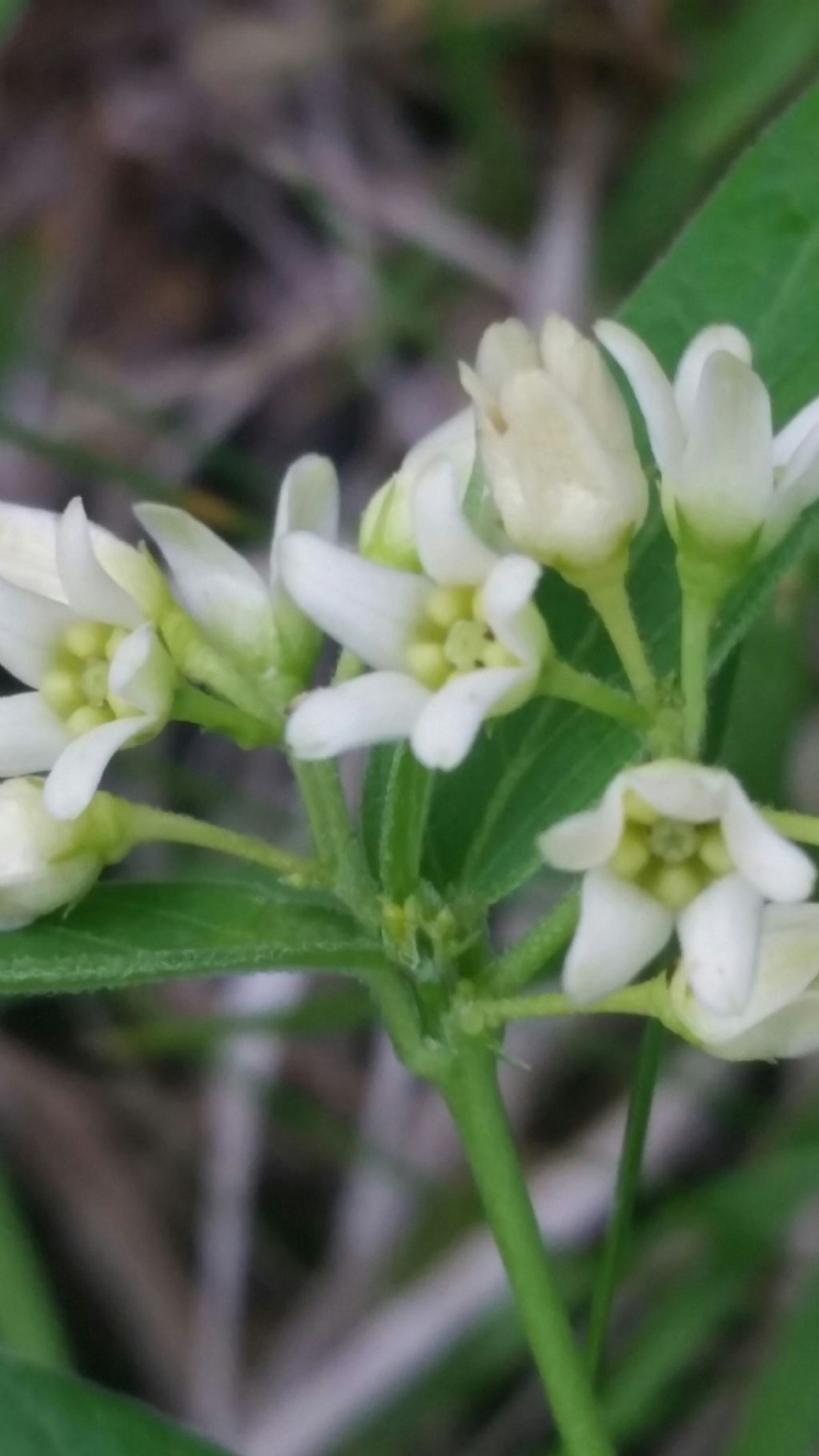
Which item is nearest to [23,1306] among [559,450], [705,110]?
[559,450]

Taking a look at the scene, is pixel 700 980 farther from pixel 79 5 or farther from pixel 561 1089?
pixel 79 5

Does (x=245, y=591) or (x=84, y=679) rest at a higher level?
(x=245, y=591)

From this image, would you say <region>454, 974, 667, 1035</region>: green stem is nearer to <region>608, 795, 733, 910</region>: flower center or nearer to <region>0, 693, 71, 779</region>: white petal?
<region>608, 795, 733, 910</region>: flower center

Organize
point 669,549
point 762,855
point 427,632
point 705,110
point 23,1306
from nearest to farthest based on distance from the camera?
1. point 762,855
2. point 427,632
3. point 669,549
4. point 23,1306
5. point 705,110

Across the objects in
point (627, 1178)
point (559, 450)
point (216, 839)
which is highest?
point (559, 450)

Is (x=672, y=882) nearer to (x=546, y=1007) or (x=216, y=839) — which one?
(x=546, y=1007)

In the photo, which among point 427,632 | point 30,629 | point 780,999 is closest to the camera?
point 780,999
